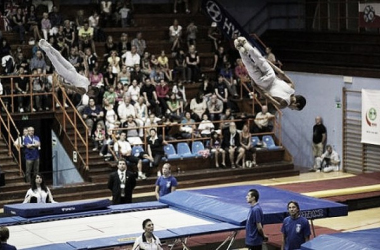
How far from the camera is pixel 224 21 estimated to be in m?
27.6

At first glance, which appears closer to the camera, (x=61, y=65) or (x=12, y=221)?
(x=61, y=65)

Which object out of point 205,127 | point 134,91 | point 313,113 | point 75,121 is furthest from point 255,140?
point 75,121

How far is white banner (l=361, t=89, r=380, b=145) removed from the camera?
2300cm

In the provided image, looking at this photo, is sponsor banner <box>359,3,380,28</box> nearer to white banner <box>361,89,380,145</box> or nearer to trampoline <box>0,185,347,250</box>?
white banner <box>361,89,380,145</box>

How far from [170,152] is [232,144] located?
1.76 m

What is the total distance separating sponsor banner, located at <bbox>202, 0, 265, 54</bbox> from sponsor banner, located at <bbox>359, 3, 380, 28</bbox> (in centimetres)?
365

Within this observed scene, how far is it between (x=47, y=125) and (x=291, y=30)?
8772 mm

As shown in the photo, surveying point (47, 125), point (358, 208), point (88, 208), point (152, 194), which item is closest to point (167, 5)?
point (47, 125)

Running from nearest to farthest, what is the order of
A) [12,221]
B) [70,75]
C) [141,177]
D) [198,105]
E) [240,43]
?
[240,43] → [70,75] → [12,221] → [141,177] → [198,105]

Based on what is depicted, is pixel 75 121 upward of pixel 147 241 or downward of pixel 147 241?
upward

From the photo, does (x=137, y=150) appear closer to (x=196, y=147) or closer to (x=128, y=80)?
(x=196, y=147)

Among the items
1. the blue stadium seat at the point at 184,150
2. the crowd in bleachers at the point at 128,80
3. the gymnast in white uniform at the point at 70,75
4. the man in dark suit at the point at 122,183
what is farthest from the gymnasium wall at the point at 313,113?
the gymnast in white uniform at the point at 70,75

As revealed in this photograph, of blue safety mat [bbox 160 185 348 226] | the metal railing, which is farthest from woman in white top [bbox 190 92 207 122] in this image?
blue safety mat [bbox 160 185 348 226]

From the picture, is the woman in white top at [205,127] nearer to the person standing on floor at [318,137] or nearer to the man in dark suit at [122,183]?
the person standing on floor at [318,137]
